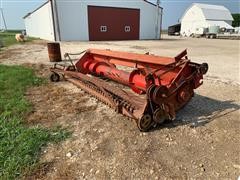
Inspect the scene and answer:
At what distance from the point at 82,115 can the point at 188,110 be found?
171 centimetres

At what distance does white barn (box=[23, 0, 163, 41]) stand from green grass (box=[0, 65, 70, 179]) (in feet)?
52.4

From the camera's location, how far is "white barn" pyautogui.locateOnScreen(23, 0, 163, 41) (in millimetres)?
18547

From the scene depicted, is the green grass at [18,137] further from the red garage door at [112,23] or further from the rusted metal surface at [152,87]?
the red garage door at [112,23]

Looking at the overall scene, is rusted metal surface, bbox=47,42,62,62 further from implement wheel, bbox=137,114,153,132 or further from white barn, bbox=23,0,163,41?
white barn, bbox=23,0,163,41

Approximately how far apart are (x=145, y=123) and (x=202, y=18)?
4395 centimetres

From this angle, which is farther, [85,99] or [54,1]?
[54,1]

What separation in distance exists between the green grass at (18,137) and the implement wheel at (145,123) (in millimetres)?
937

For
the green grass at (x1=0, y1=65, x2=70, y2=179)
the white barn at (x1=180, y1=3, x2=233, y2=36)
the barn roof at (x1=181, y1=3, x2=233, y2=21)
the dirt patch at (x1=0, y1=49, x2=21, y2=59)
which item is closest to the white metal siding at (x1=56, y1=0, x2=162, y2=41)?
the dirt patch at (x1=0, y1=49, x2=21, y2=59)

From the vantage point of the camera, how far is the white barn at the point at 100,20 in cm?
1855

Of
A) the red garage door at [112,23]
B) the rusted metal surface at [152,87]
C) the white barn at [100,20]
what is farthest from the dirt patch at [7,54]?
the red garage door at [112,23]

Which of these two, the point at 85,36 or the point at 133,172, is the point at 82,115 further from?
the point at 85,36

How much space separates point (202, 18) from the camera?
41031 millimetres

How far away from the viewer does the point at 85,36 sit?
1995 cm

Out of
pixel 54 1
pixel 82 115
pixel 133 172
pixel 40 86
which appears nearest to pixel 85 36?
pixel 54 1
